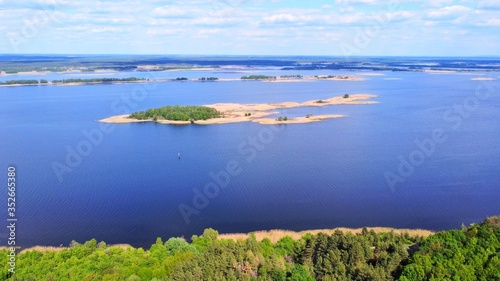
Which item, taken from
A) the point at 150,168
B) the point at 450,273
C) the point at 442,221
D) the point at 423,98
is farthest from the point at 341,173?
the point at 423,98

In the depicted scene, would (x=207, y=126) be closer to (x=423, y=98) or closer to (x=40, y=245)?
(x=40, y=245)

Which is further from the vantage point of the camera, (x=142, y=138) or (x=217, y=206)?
(x=142, y=138)

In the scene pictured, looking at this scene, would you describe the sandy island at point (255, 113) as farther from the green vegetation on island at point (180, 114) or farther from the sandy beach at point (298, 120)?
the green vegetation on island at point (180, 114)

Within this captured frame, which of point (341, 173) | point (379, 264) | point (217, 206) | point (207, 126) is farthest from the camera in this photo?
point (207, 126)

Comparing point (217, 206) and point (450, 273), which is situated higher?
point (450, 273)

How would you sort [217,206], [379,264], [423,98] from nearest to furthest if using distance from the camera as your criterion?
[379,264]
[217,206]
[423,98]

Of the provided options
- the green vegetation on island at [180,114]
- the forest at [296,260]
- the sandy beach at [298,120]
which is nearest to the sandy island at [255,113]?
the sandy beach at [298,120]
